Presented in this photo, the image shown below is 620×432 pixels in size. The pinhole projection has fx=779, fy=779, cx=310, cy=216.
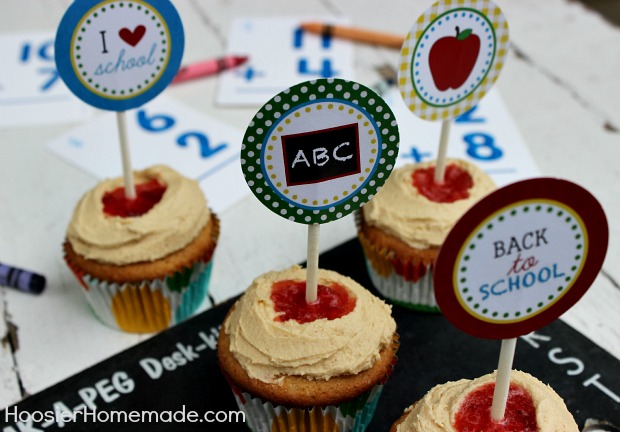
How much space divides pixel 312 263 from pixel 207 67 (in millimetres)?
1404

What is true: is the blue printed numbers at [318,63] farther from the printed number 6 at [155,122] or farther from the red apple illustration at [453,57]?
the red apple illustration at [453,57]

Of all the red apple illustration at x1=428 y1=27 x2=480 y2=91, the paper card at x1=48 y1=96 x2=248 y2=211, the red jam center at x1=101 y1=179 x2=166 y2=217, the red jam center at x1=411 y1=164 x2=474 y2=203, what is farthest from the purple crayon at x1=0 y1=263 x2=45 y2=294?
the red apple illustration at x1=428 y1=27 x2=480 y2=91

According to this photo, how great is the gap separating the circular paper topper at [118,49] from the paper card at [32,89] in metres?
0.84

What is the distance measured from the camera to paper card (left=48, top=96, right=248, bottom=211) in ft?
7.09

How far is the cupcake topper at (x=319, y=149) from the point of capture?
123 cm

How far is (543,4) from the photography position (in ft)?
10.1

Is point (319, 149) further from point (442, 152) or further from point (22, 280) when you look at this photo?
point (22, 280)

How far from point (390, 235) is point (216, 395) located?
1.69 feet

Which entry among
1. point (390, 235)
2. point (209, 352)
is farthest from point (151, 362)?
point (390, 235)

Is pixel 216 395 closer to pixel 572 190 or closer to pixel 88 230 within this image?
pixel 88 230

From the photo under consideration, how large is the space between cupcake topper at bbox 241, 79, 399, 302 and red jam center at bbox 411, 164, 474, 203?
1.48 ft

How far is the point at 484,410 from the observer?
1.24m

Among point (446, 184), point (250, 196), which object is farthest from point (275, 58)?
point (446, 184)

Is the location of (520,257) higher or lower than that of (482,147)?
higher
